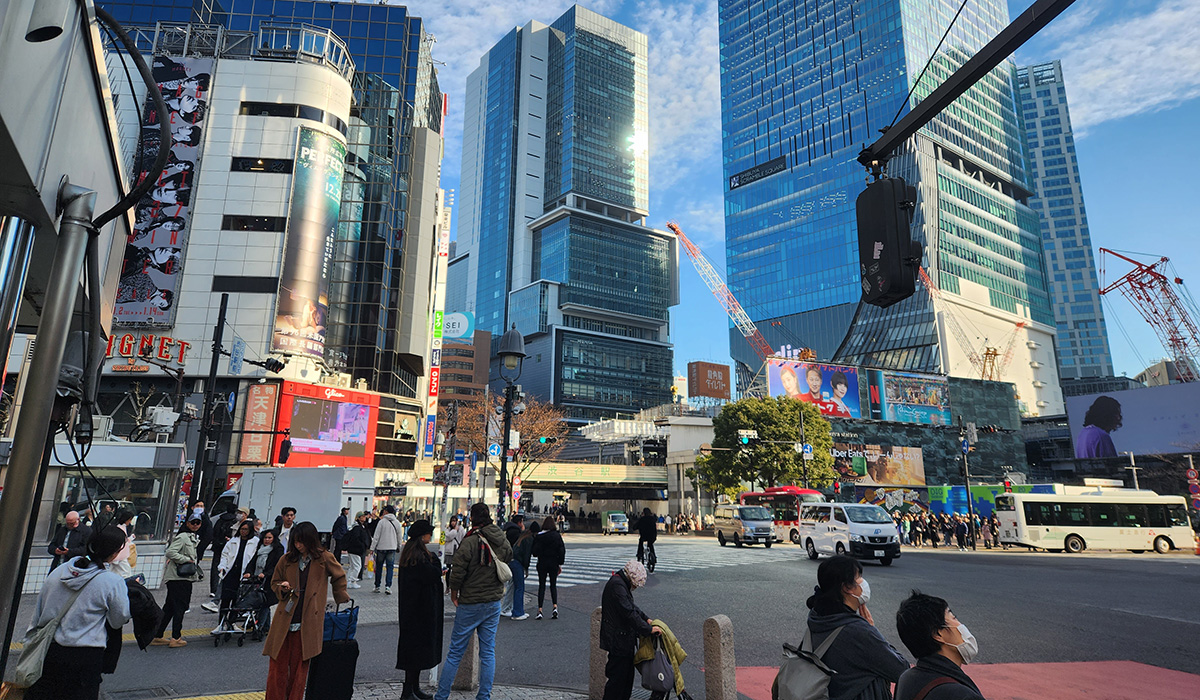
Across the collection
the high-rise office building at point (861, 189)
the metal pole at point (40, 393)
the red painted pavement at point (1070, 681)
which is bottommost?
the red painted pavement at point (1070, 681)

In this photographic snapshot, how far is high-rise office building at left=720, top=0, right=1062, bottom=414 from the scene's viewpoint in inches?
3912

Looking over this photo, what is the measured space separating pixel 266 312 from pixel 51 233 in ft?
148

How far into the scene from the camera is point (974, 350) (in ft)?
315

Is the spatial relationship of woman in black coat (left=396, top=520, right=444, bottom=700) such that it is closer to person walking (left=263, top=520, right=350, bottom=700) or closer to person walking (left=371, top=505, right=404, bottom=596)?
person walking (left=263, top=520, right=350, bottom=700)

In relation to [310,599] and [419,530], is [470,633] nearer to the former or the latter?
[419,530]

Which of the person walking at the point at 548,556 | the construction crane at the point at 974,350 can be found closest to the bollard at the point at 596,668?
the person walking at the point at 548,556

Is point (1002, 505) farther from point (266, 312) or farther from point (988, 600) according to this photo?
point (266, 312)

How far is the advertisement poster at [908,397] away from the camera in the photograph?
66.6 metres

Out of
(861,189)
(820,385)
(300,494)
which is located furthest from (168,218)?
(861,189)

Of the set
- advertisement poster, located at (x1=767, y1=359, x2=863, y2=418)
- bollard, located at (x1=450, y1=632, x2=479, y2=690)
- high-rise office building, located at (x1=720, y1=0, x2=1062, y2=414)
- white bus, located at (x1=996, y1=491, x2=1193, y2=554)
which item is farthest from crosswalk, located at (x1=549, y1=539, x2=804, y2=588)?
high-rise office building, located at (x1=720, y1=0, x2=1062, y2=414)

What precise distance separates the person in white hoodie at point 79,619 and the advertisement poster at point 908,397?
68850mm

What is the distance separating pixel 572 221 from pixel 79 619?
15406 cm

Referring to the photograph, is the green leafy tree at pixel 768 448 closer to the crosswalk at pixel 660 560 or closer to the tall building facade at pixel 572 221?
the crosswalk at pixel 660 560

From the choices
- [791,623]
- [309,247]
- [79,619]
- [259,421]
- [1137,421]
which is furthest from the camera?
[1137,421]
